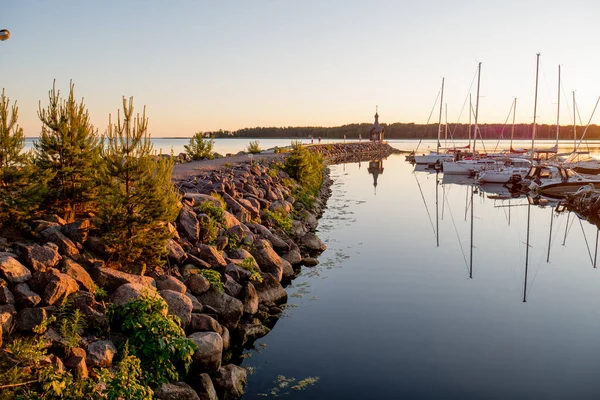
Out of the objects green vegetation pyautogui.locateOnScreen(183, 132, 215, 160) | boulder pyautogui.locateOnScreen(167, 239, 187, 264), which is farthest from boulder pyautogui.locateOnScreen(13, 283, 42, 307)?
green vegetation pyautogui.locateOnScreen(183, 132, 215, 160)

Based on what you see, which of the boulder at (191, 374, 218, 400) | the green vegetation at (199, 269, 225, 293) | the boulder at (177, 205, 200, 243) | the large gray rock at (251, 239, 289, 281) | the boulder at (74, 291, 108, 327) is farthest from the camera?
the large gray rock at (251, 239, 289, 281)

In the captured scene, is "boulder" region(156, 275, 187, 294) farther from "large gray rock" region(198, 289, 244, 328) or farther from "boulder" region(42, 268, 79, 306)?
"boulder" region(42, 268, 79, 306)

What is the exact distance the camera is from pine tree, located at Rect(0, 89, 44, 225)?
35.3ft

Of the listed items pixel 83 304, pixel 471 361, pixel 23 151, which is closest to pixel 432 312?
pixel 471 361

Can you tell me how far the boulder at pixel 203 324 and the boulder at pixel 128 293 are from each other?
0.95 m

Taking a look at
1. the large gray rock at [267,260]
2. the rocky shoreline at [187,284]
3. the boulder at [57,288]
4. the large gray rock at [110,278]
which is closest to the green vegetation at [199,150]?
the rocky shoreline at [187,284]

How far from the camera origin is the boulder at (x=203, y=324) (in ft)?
32.4

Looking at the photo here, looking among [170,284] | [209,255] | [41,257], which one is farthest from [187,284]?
[41,257]

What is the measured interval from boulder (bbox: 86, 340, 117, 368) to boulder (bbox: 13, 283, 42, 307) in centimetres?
128

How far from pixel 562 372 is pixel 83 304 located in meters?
9.46

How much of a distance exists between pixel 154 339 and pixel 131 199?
11.4ft

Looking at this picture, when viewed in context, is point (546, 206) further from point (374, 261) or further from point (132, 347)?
point (132, 347)

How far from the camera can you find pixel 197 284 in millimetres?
11312

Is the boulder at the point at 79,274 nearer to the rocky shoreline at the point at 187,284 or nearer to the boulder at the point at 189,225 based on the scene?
the rocky shoreline at the point at 187,284
